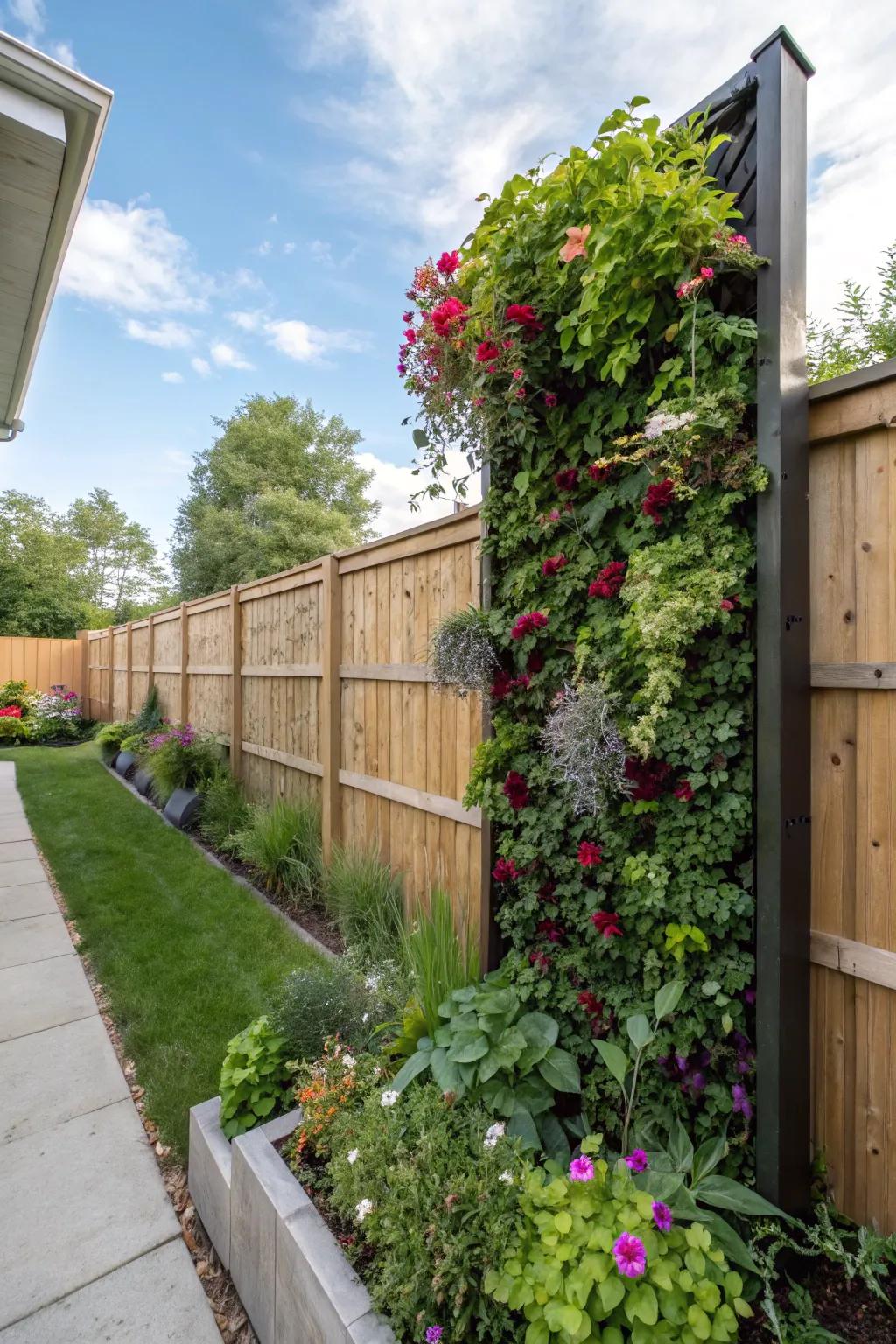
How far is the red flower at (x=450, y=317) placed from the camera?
5.96ft

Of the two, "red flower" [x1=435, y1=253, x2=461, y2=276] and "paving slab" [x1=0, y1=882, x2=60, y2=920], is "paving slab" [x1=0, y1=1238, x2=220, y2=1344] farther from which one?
"red flower" [x1=435, y1=253, x2=461, y2=276]

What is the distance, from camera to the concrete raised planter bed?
1095 millimetres

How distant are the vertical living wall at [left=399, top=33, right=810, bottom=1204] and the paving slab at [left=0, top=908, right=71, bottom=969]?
281cm

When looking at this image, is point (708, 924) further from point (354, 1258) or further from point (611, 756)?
point (354, 1258)

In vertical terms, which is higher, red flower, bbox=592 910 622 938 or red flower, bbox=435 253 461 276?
red flower, bbox=435 253 461 276

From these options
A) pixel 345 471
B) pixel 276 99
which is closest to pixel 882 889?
pixel 276 99

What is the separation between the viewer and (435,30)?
236 centimetres

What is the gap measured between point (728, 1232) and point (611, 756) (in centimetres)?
97

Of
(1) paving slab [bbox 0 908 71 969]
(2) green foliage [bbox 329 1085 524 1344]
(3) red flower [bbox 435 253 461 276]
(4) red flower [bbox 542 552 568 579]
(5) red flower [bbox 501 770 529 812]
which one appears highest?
(3) red flower [bbox 435 253 461 276]

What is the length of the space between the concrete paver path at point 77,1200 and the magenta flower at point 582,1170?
0.97 m

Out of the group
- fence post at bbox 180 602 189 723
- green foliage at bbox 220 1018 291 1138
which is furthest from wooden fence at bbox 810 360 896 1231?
fence post at bbox 180 602 189 723

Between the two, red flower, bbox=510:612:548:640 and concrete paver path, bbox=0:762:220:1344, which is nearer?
concrete paver path, bbox=0:762:220:1344

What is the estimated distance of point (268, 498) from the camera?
15133mm

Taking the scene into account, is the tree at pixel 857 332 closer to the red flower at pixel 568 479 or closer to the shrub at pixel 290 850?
the red flower at pixel 568 479
